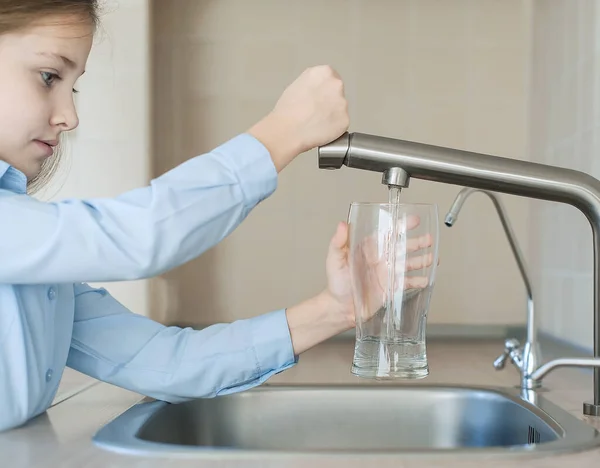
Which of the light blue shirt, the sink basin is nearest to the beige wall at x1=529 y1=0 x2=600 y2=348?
the sink basin

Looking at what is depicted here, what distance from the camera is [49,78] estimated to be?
0.77 metres

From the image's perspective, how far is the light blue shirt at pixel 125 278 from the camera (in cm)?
A: 68

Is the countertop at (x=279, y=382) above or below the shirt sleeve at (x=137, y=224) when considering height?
below

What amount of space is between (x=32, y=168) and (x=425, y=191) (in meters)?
1.04

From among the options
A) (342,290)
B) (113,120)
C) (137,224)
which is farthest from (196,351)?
(113,120)

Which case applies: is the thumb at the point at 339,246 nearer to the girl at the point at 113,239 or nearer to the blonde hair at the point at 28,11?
the girl at the point at 113,239

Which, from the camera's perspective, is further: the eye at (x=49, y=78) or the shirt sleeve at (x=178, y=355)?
the shirt sleeve at (x=178, y=355)

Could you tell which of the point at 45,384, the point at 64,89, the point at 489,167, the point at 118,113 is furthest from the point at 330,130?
the point at 118,113

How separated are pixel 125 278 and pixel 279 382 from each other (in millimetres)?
463

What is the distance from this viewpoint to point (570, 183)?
77cm

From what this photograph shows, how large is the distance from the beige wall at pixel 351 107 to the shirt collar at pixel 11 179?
923 mm

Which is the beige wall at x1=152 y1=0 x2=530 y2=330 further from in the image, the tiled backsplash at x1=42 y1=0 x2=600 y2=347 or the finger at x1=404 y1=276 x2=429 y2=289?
the finger at x1=404 y1=276 x2=429 y2=289

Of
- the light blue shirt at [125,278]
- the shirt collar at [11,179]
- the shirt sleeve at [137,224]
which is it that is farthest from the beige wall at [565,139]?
the shirt collar at [11,179]

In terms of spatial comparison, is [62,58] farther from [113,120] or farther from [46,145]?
[113,120]
